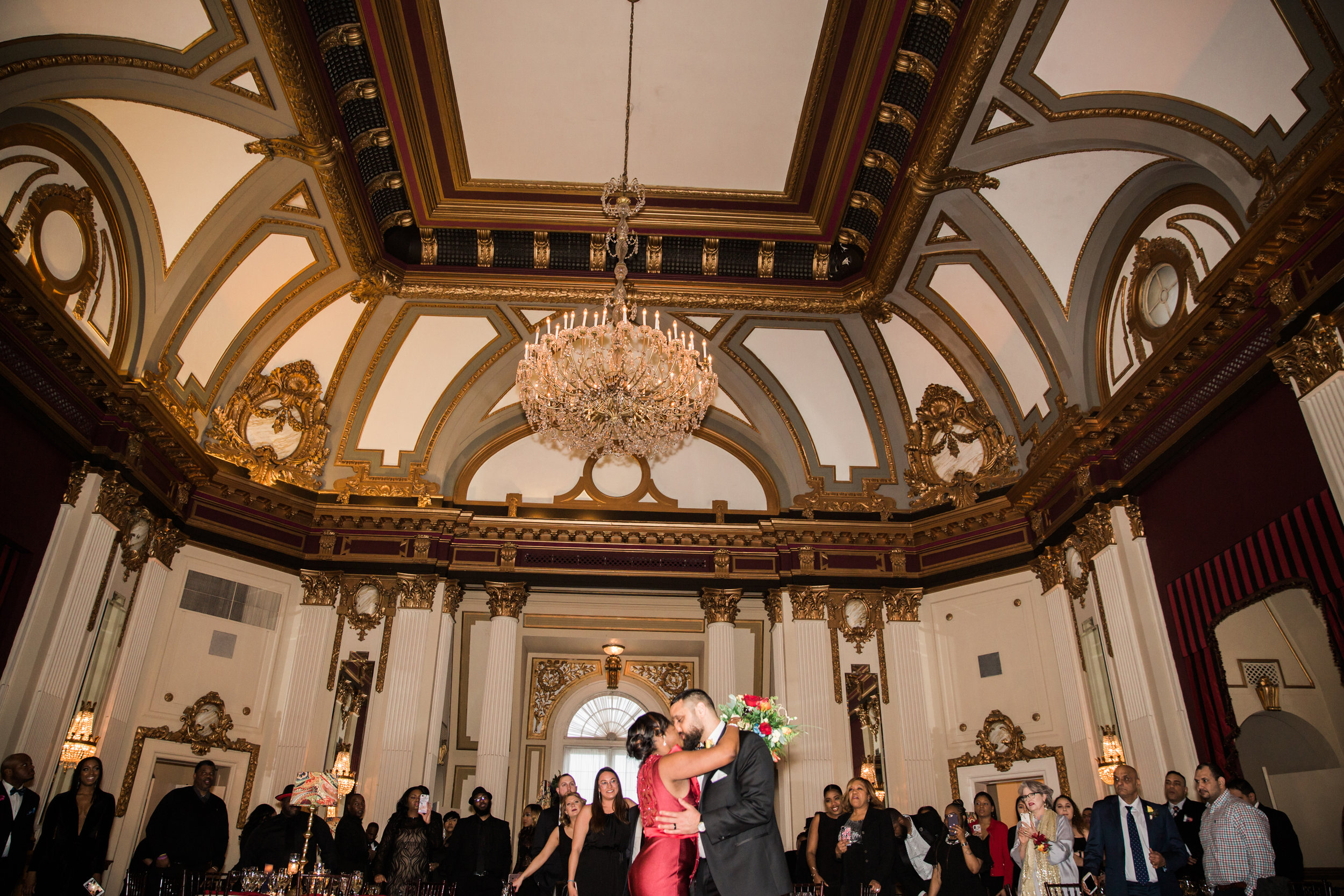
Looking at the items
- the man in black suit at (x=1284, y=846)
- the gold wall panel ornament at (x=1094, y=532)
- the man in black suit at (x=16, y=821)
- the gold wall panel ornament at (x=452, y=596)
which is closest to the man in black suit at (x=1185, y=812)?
the man in black suit at (x=1284, y=846)

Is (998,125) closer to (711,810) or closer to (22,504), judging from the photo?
(711,810)

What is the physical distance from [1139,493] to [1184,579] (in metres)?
1.39

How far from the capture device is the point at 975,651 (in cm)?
1266

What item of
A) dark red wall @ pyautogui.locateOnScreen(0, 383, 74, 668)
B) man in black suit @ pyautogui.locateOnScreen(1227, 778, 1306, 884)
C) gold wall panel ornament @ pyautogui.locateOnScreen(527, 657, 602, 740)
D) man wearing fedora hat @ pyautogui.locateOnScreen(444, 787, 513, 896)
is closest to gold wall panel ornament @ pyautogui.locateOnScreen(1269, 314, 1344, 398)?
man in black suit @ pyautogui.locateOnScreen(1227, 778, 1306, 884)

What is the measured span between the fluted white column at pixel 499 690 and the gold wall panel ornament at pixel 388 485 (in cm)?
172

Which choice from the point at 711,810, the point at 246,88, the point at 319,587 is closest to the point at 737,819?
the point at 711,810

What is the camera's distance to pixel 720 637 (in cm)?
1334

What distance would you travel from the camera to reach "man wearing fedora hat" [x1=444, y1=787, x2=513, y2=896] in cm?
780

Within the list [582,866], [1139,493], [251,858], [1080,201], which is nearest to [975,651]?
[1139,493]

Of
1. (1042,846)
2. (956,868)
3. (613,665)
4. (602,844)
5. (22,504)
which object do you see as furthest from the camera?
(613,665)

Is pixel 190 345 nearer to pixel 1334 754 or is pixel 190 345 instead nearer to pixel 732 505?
pixel 732 505

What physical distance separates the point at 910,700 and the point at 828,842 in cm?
597

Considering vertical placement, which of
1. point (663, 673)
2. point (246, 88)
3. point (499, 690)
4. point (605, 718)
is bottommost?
point (605, 718)

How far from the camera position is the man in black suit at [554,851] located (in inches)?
241
